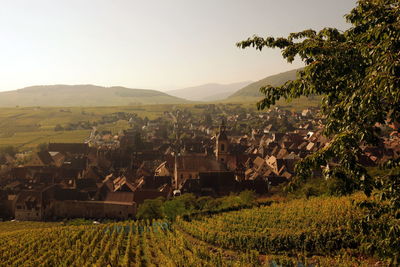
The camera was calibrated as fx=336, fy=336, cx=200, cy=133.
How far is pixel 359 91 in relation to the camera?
6.63 metres

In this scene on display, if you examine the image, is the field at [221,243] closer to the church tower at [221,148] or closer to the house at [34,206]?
the house at [34,206]

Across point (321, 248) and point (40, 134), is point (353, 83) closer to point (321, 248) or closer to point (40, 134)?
point (321, 248)

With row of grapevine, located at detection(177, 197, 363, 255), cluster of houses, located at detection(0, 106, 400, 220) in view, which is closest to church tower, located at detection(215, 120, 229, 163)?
cluster of houses, located at detection(0, 106, 400, 220)

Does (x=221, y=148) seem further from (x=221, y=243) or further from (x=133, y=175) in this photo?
(x=221, y=243)

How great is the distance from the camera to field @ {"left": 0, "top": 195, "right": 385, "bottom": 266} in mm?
27359

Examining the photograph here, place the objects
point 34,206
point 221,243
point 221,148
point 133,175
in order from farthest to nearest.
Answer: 1. point 133,175
2. point 221,148
3. point 34,206
4. point 221,243

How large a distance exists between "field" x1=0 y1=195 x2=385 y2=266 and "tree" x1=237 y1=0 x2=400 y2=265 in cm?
1676

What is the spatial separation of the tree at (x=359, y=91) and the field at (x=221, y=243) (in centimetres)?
1676

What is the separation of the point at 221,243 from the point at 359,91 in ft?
97.3

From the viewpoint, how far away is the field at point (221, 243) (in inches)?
1077

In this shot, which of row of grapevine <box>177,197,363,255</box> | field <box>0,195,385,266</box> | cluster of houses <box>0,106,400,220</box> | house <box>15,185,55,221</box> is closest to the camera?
field <box>0,195,385,266</box>

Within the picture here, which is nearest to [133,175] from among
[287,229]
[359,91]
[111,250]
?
[111,250]

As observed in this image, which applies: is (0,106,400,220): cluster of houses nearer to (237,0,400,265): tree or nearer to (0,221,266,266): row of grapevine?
(0,221,266,266): row of grapevine

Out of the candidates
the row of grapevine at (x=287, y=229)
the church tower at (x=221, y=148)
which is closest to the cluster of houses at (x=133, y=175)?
the church tower at (x=221, y=148)
